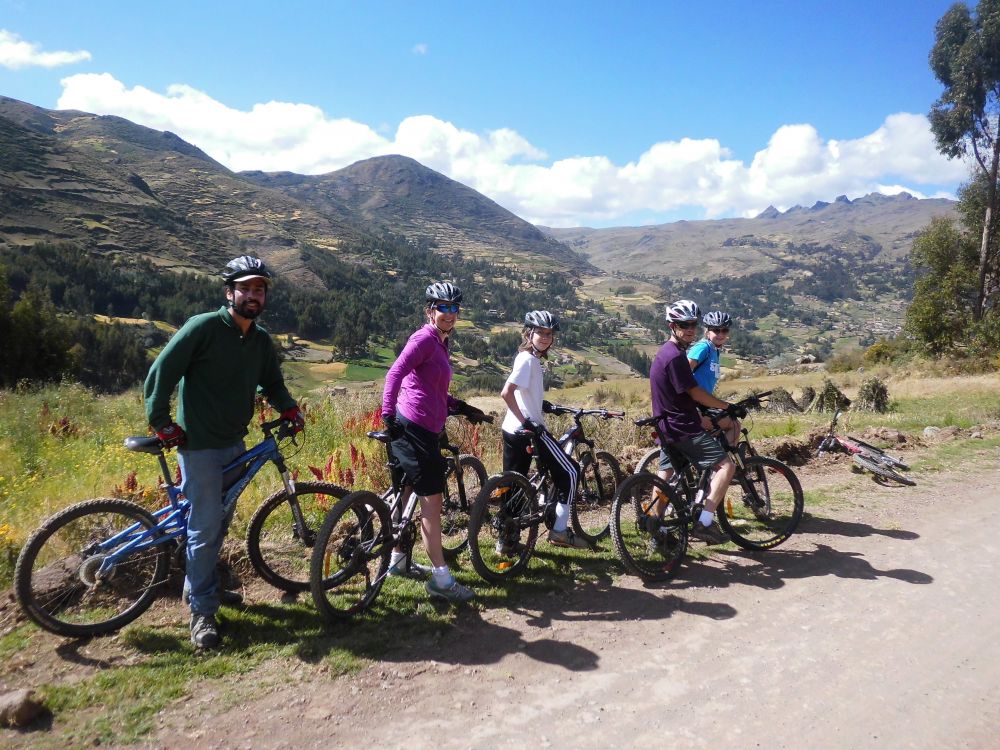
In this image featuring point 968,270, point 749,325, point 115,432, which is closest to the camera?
point 115,432

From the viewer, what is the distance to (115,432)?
8836 millimetres

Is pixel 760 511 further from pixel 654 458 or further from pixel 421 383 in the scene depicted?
pixel 421 383

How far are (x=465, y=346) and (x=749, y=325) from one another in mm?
125863

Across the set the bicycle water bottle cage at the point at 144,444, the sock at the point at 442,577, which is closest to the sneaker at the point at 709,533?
the sock at the point at 442,577

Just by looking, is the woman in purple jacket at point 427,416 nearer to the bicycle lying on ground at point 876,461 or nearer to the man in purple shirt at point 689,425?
the man in purple shirt at point 689,425

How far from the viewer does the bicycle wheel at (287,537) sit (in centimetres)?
423

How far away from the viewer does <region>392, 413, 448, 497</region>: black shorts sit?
412 cm

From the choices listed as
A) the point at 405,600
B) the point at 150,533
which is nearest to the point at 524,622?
the point at 405,600

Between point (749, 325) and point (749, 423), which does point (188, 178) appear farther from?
point (749, 423)

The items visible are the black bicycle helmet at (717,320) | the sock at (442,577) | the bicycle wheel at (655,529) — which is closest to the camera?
the sock at (442,577)

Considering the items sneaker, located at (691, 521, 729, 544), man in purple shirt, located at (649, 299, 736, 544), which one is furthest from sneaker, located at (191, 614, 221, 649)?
sneaker, located at (691, 521, 729, 544)

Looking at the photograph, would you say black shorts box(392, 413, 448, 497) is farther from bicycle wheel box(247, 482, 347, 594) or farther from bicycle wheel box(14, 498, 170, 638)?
bicycle wheel box(14, 498, 170, 638)

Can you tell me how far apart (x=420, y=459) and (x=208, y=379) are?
152 cm

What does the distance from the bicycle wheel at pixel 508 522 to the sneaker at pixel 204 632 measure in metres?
1.90
